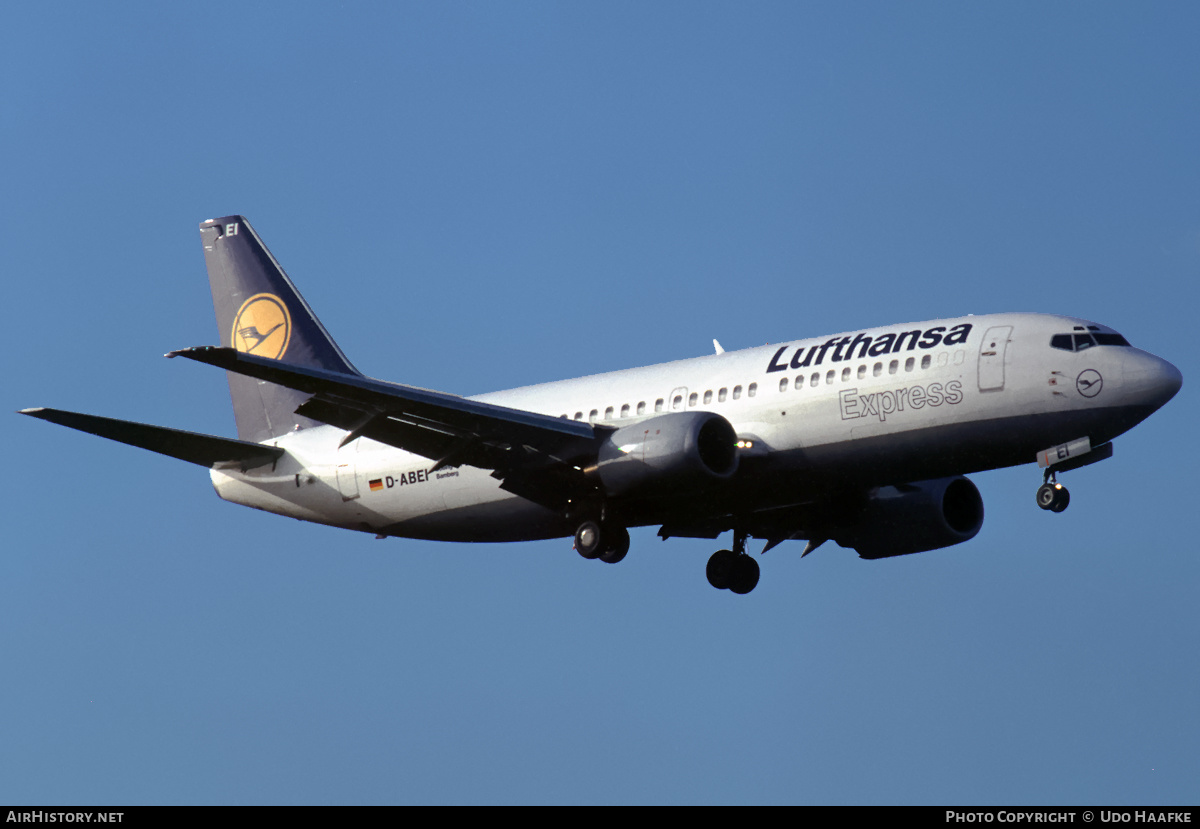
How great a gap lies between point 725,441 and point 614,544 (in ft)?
14.1

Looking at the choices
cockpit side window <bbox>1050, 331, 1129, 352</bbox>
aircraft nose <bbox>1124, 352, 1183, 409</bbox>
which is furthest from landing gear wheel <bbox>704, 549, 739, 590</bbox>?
aircraft nose <bbox>1124, 352, 1183, 409</bbox>

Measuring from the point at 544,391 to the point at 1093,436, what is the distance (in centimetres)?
1372

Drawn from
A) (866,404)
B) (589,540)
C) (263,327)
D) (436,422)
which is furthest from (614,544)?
(263,327)

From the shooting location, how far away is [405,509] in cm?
4125

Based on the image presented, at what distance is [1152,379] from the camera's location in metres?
33.6

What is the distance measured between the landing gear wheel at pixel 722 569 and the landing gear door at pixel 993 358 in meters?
10.5

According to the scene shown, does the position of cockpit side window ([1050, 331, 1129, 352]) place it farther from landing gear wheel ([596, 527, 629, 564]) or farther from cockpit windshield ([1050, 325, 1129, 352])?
landing gear wheel ([596, 527, 629, 564])

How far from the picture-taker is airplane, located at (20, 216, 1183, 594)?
34.0 m

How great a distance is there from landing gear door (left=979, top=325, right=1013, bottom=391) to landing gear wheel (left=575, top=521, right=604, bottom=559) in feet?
31.7

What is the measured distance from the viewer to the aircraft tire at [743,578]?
42.3m

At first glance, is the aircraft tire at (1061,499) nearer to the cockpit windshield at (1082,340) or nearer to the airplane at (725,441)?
the airplane at (725,441)

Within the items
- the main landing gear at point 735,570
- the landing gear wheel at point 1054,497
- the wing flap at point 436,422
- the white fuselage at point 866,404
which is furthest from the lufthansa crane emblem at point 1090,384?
the main landing gear at point 735,570
